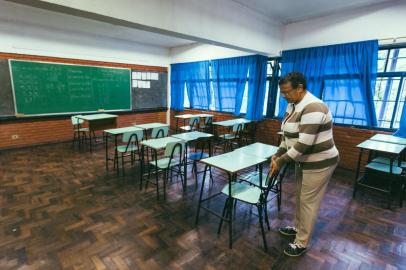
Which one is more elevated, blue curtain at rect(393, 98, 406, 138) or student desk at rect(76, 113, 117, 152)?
blue curtain at rect(393, 98, 406, 138)

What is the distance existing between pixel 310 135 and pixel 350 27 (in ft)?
12.0

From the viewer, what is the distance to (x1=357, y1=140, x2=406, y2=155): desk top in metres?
2.78

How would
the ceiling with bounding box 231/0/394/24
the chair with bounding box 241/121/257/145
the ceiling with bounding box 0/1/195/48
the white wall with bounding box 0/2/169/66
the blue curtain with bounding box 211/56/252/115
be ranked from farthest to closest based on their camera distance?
the blue curtain with bounding box 211/56/252/115, the chair with bounding box 241/121/257/145, the white wall with bounding box 0/2/169/66, the ceiling with bounding box 0/1/195/48, the ceiling with bounding box 231/0/394/24

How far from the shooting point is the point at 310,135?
1.64 meters

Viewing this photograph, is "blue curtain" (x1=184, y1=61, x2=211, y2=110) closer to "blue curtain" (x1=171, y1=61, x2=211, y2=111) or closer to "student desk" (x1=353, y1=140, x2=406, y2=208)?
"blue curtain" (x1=171, y1=61, x2=211, y2=111)

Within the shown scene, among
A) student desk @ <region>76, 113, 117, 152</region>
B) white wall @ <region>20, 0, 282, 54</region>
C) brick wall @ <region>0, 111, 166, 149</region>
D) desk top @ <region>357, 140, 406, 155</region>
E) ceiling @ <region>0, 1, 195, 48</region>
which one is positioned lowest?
brick wall @ <region>0, 111, 166, 149</region>

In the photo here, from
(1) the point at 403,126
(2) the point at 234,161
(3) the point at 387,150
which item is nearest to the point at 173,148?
(2) the point at 234,161

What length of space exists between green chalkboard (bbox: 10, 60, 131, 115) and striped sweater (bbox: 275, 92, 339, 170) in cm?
562

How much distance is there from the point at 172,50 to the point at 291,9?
14.7 feet

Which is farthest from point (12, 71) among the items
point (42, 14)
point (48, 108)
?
point (42, 14)

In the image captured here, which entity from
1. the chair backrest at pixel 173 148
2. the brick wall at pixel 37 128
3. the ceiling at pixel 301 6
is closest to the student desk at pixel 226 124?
the chair backrest at pixel 173 148

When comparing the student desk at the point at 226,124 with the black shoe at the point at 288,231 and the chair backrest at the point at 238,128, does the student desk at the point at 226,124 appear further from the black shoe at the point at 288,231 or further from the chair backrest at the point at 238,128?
the black shoe at the point at 288,231

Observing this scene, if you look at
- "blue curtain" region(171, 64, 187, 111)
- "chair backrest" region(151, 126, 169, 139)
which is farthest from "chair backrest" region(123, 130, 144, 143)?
"blue curtain" region(171, 64, 187, 111)

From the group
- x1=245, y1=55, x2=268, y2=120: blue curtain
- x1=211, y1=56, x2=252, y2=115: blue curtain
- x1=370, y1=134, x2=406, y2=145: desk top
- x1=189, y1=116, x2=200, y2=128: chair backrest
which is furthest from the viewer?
x1=189, y1=116, x2=200, y2=128: chair backrest
